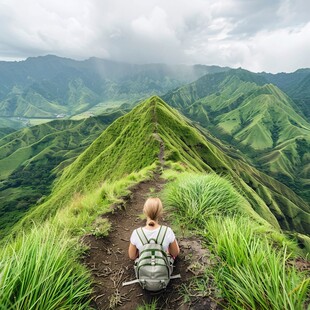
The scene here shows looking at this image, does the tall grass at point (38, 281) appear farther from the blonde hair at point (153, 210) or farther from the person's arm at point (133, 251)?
the blonde hair at point (153, 210)

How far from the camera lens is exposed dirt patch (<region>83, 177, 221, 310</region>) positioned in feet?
17.7

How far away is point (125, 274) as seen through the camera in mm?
6449

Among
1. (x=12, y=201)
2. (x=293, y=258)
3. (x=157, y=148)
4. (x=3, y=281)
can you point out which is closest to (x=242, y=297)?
(x=293, y=258)

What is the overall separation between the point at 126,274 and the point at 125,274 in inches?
1.0

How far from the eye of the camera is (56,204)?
64875mm

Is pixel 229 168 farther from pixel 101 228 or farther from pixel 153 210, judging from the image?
pixel 153 210

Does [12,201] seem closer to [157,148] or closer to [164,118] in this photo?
[164,118]

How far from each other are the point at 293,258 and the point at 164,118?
2546 inches

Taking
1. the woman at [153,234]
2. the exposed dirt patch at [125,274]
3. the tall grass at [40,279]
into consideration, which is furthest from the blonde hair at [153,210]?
the tall grass at [40,279]

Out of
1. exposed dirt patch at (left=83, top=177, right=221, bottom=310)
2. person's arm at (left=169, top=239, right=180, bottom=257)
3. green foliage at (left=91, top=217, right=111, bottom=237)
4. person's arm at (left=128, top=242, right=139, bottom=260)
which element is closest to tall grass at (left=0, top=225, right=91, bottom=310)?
exposed dirt patch at (left=83, top=177, right=221, bottom=310)

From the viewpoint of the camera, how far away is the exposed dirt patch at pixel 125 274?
5.39 m

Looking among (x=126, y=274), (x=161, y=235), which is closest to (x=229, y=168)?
(x=126, y=274)

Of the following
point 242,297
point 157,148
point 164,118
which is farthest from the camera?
point 164,118

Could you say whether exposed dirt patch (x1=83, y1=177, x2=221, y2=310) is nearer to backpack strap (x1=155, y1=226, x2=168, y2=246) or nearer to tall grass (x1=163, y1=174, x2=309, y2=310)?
tall grass (x1=163, y1=174, x2=309, y2=310)
